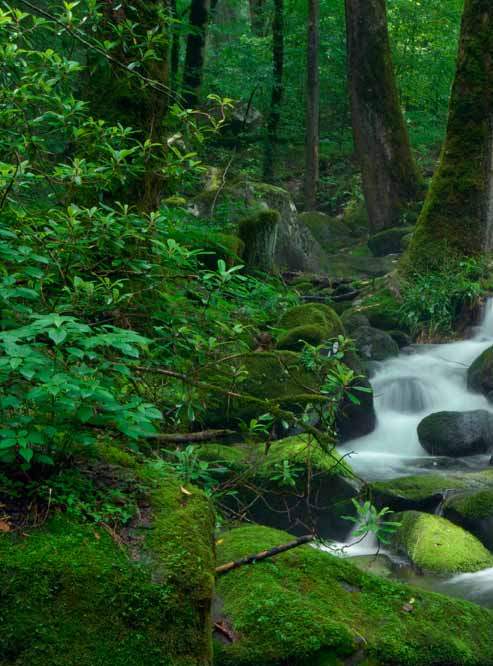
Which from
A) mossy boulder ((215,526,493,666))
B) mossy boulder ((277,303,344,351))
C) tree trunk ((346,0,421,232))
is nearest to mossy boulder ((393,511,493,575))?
mossy boulder ((215,526,493,666))

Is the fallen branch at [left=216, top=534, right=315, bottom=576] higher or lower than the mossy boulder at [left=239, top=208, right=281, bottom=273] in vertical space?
lower

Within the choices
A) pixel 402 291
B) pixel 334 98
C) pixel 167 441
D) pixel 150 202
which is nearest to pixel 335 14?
pixel 334 98

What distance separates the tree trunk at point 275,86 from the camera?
19484 mm

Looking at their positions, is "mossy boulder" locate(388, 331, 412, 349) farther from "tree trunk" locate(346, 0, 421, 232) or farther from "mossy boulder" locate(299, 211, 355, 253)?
"mossy boulder" locate(299, 211, 355, 253)

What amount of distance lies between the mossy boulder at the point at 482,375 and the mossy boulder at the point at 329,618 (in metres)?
7.06

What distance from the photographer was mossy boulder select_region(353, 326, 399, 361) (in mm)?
11547

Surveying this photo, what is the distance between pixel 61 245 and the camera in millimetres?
3107

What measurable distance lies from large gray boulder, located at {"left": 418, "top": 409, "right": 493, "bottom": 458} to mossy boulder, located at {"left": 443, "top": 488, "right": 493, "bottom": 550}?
2.21 m

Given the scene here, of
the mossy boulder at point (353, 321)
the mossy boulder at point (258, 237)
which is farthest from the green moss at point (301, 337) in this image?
the mossy boulder at point (353, 321)

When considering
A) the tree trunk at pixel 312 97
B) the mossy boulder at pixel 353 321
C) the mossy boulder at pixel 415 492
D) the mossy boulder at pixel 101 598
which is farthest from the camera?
the tree trunk at pixel 312 97

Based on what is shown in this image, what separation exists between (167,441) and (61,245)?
3.32ft

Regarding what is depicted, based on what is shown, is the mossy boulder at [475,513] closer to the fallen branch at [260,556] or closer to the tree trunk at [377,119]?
the fallen branch at [260,556]

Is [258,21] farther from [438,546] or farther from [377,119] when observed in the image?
[438,546]

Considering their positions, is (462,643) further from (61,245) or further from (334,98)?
(334,98)
